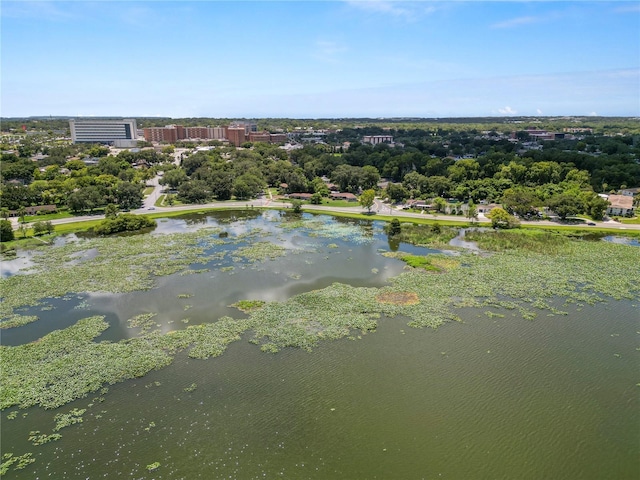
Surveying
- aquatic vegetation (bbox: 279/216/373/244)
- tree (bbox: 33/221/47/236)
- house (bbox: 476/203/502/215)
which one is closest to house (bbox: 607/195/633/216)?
house (bbox: 476/203/502/215)

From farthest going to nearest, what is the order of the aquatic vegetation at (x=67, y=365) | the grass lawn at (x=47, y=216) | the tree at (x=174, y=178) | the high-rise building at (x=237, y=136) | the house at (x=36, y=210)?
the high-rise building at (x=237, y=136) → the tree at (x=174, y=178) → the house at (x=36, y=210) → the grass lawn at (x=47, y=216) → the aquatic vegetation at (x=67, y=365)

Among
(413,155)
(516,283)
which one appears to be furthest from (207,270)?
(413,155)

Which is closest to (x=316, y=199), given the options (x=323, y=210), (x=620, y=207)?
(x=323, y=210)

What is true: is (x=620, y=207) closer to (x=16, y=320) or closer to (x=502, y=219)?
(x=502, y=219)

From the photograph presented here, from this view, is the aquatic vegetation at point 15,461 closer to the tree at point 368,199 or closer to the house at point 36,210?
the tree at point 368,199

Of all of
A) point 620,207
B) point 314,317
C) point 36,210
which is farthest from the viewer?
point 36,210

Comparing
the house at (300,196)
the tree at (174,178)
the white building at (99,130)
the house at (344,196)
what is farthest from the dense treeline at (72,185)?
the white building at (99,130)
